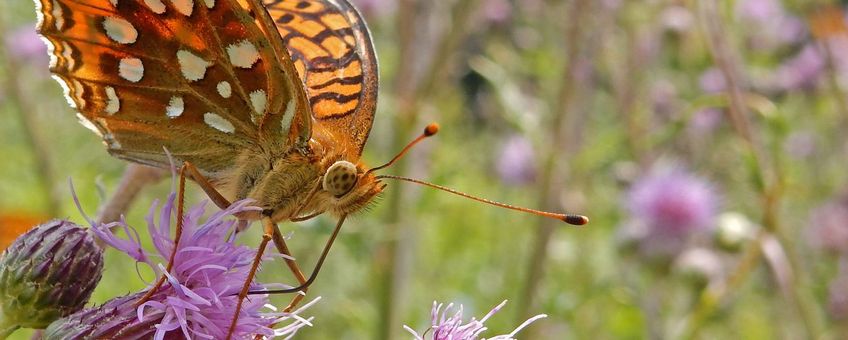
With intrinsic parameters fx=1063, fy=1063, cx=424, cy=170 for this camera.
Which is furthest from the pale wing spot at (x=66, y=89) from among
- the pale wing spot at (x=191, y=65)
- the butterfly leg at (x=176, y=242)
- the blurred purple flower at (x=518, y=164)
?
the blurred purple flower at (x=518, y=164)

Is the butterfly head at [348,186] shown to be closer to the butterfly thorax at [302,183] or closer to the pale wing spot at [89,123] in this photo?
the butterfly thorax at [302,183]

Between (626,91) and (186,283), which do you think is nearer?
(186,283)

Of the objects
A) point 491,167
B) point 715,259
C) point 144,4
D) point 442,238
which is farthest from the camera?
point 491,167

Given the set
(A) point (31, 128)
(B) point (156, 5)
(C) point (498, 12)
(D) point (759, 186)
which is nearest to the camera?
(B) point (156, 5)

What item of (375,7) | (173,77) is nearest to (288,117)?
(173,77)

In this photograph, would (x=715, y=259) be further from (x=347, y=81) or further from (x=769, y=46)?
(x=769, y=46)

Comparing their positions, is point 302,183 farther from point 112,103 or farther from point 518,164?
point 518,164

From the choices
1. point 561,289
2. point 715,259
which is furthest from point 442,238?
point 715,259
